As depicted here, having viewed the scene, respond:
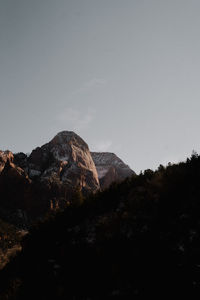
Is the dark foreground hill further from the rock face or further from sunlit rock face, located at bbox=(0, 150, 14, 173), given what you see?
the rock face

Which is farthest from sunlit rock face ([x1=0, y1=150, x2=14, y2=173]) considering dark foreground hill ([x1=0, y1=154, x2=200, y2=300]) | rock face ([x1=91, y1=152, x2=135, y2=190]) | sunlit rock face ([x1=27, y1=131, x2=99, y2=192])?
dark foreground hill ([x1=0, y1=154, x2=200, y2=300])

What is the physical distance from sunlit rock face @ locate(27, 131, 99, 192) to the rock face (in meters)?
15.7

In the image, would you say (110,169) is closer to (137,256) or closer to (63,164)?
(63,164)

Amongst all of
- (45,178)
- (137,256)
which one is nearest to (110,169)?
(45,178)

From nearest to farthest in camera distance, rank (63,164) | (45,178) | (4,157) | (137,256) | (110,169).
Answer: (137,256) < (4,157) < (45,178) < (63,164) < (110,169)

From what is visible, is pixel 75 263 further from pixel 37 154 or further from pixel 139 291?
pixel 37 154

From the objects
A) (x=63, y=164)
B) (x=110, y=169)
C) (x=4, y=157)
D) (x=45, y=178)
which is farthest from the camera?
(x=110, y=169)

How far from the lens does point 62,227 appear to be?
2198 cm

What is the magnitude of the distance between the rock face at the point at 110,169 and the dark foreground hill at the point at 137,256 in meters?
133

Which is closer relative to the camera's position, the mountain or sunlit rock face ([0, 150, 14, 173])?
the mountain

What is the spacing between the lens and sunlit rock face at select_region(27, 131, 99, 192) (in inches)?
5005

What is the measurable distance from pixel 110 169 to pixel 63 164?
148 ft

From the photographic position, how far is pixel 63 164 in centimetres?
13275

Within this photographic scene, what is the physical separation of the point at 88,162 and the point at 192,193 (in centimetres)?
13672
